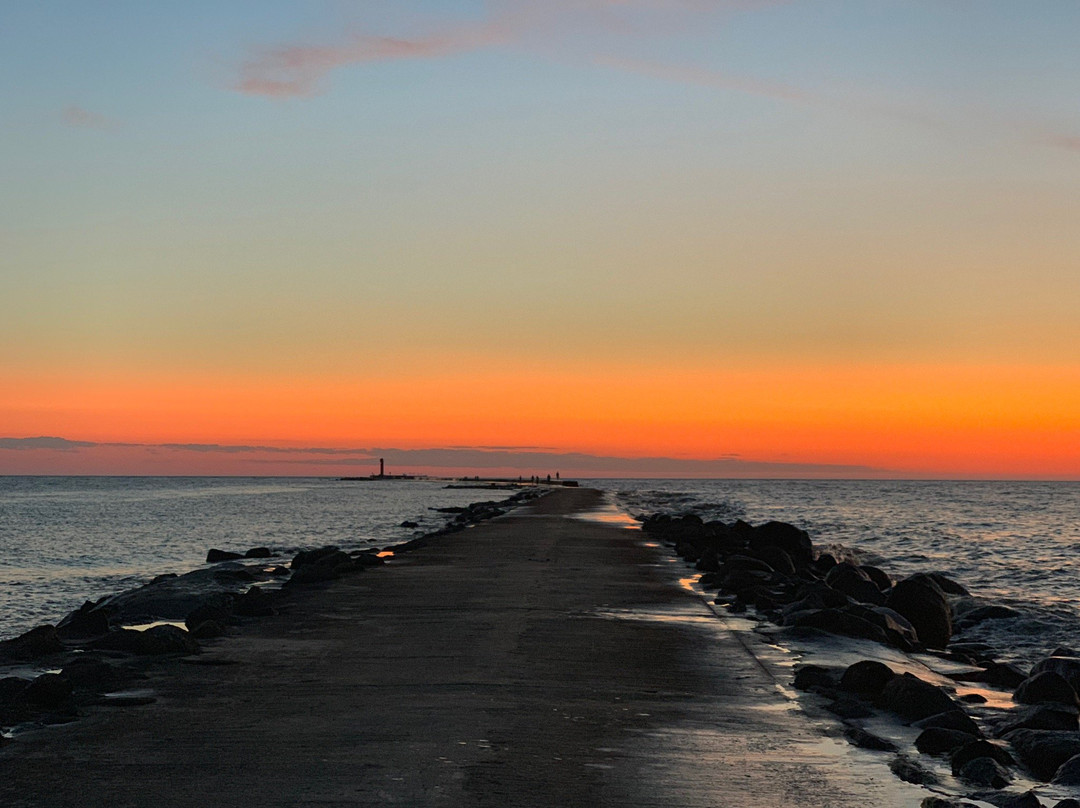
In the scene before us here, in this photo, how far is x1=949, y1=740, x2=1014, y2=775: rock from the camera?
7777 millimetres

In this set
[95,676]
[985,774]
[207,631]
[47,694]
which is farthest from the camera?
[207,631]

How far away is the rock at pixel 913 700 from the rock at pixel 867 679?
46cm

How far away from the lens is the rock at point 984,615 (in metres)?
19.9

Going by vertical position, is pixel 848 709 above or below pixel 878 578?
above

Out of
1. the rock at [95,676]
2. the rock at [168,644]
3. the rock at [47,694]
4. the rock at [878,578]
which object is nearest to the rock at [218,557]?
the rock at [878,578]

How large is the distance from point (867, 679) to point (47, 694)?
714 centimetres

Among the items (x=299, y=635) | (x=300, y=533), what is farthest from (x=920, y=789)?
(x=300, y=533)

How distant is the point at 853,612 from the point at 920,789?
8.89 meters

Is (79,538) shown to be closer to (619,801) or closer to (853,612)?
(853,612)

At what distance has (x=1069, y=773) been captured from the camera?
25.1ft

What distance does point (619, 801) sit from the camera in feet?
21.4

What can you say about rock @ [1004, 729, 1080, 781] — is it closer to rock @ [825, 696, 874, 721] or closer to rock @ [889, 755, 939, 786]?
rock @ [889, 755, 939, 786]

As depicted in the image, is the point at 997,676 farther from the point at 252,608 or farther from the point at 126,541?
the point at 126,541

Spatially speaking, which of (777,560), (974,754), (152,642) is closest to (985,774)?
(974,754)
